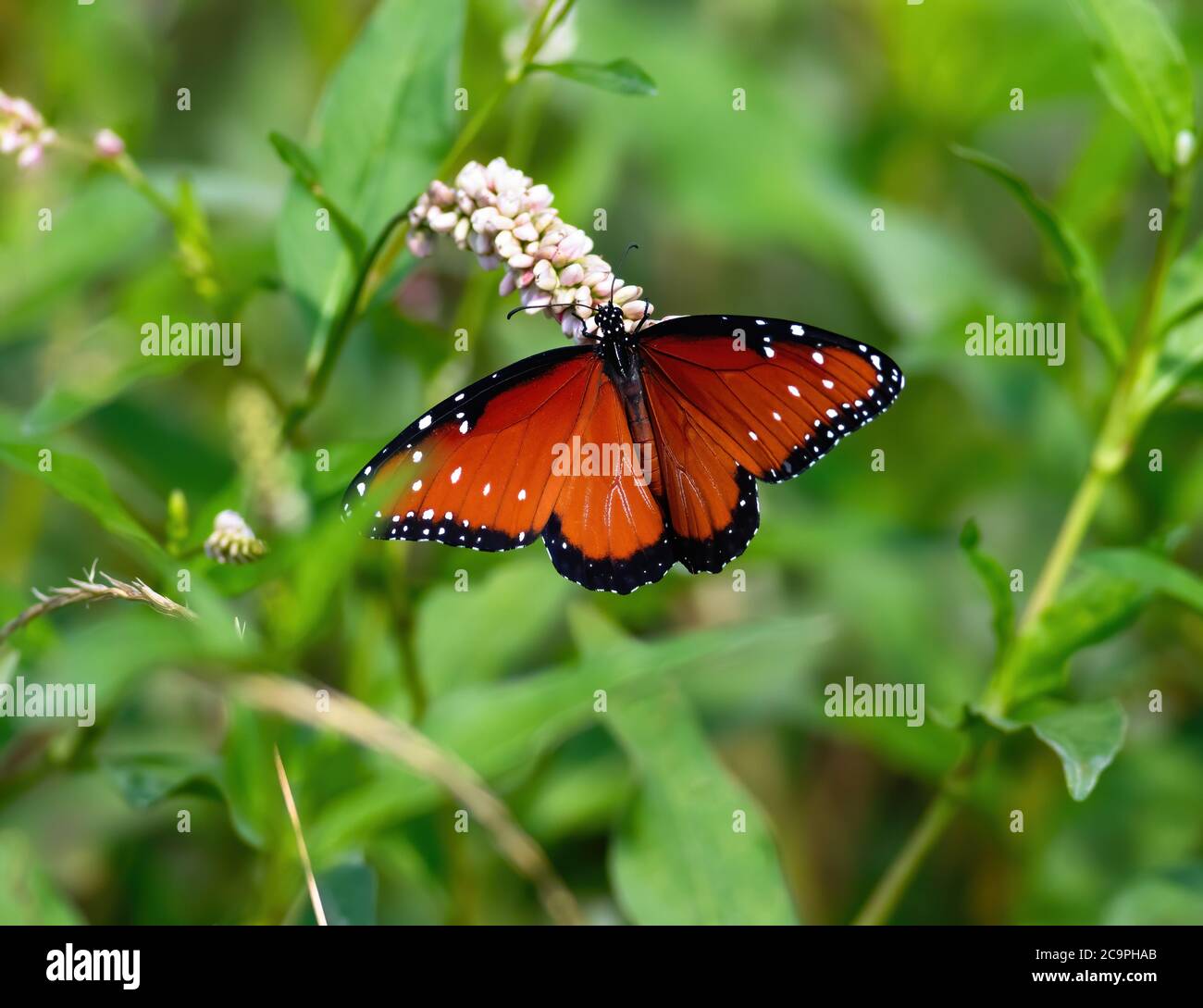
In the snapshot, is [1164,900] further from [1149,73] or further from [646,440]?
[1149,73]

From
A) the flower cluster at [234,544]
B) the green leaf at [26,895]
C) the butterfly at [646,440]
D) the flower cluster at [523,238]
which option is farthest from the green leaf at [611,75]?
the green leaf at [26,895]

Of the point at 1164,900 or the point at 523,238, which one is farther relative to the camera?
the point at 1164,900

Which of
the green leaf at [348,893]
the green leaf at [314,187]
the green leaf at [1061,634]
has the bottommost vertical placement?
the green leaf at [348,893]

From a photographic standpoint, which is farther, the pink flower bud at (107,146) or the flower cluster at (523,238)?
the pink flower bud at (107,146)

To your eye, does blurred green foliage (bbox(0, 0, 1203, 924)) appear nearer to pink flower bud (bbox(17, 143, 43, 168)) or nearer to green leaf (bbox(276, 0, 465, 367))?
green leaf (bbox(276, 0, 465, 367))

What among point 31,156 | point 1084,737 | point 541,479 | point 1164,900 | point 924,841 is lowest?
point 1164,900

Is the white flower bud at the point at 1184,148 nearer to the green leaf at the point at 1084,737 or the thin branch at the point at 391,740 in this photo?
the green leaf at the point at 1084,737

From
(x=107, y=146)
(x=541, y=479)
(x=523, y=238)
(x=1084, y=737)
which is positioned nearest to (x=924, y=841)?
(x=1084, y=737)
